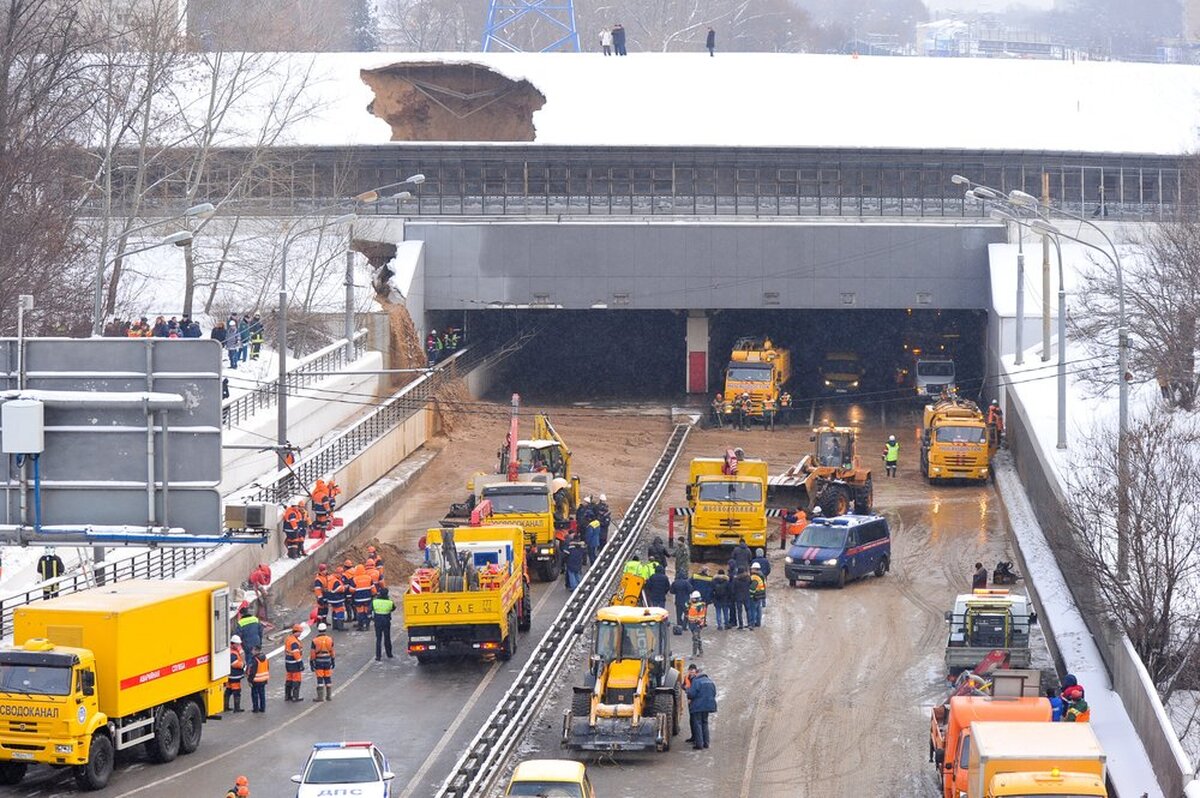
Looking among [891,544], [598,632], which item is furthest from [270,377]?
[598,632]

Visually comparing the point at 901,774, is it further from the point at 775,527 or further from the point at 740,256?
the point at 740,256

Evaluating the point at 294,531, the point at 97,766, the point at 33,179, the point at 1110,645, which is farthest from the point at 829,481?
the point at 97,766

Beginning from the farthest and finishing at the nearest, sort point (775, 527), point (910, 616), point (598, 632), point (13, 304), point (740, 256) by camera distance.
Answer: point (740, 256)
point (775, 527)
point (13, 304)
point (910, 616)
point (598, 632)

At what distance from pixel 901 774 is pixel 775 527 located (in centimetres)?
2061

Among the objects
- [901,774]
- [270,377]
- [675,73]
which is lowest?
[901,774]

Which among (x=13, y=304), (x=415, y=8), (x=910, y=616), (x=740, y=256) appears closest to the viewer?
(x=910, y=616)

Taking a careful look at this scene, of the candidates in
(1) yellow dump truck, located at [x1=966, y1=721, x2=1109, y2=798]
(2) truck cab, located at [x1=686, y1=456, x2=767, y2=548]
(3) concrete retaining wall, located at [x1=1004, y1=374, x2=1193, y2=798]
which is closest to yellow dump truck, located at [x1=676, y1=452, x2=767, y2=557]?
(2) truck cab, located at [x1=686, y1=456, x2=767, y2=548]

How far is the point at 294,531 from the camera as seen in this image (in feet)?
135

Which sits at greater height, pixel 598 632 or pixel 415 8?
pixel 415 8

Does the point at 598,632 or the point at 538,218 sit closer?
the point at 598,632

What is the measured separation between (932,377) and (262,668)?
4221 cm

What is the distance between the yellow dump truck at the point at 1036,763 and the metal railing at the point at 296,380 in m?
25.0

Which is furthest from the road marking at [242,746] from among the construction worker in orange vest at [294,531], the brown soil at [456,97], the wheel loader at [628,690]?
the brown soil at [456,97]

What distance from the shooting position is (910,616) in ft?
126
